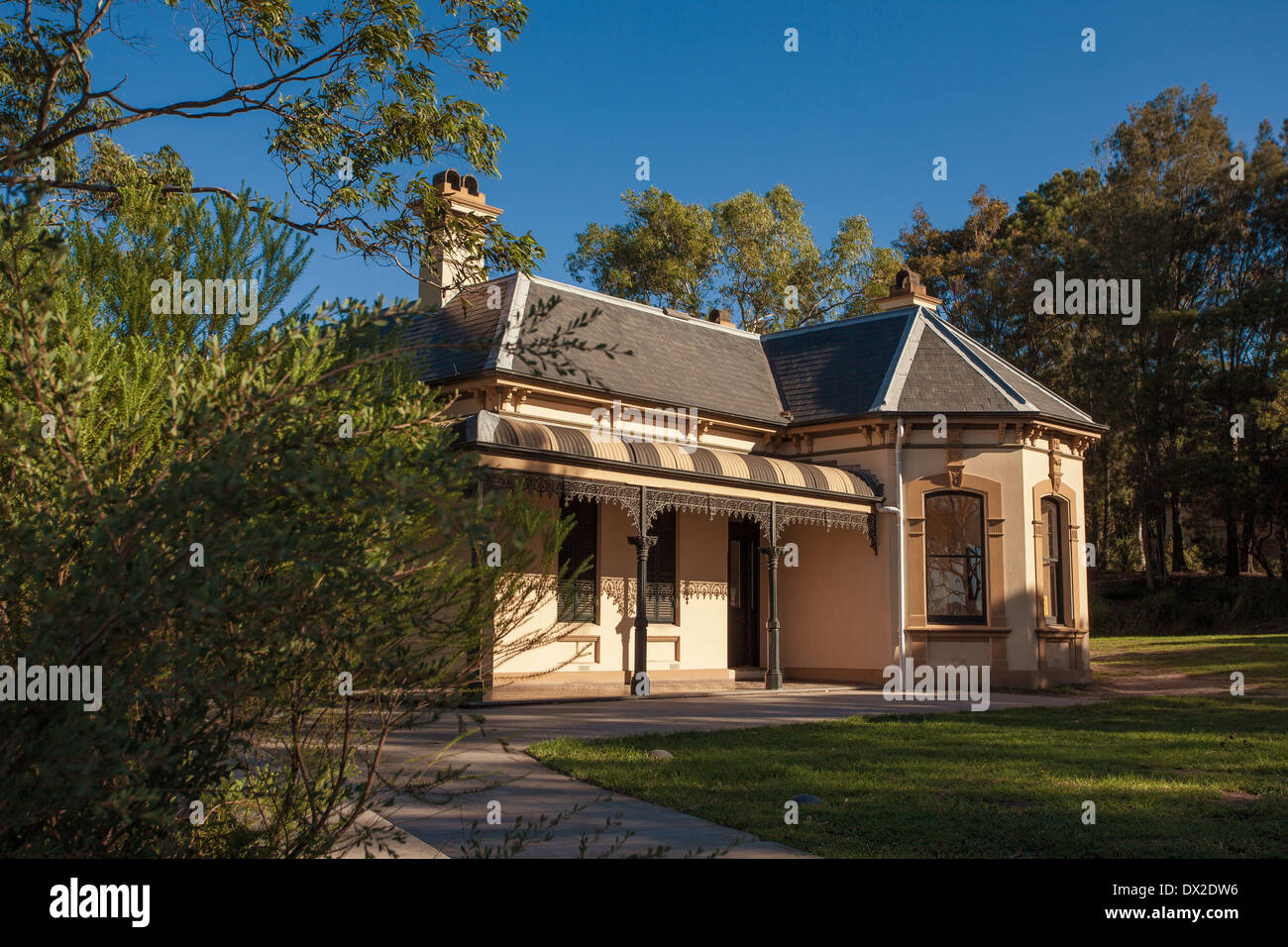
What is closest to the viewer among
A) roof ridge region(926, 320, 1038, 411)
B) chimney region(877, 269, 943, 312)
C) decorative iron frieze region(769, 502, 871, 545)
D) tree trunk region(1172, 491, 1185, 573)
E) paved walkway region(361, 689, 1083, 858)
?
paved walkway region(361, 689, 1083, 858)

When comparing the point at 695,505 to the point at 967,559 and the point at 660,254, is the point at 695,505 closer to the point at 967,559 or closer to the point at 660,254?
the point at 967,559

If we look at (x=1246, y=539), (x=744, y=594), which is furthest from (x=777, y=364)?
(x=1246, y=539)

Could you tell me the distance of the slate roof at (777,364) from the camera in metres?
17.6

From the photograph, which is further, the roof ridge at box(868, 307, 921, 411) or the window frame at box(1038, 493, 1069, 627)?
the window frame at box(1038, 493, 1069, 627)

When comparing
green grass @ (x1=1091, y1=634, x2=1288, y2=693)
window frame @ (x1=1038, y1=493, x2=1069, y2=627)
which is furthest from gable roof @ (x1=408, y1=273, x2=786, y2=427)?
green grass @ (x1=1091, y1=634, x2=1288, y2=693)

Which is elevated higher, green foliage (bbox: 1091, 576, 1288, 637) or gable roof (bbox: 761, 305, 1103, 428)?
gable roof (bbox: 761, 305, 1103, 428)

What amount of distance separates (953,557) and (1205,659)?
7207mm

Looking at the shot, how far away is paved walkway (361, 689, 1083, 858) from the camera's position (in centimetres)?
557

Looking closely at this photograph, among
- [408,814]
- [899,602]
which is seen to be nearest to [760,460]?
[899,602]

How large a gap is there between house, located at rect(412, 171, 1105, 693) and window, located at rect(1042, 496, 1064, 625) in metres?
0.04

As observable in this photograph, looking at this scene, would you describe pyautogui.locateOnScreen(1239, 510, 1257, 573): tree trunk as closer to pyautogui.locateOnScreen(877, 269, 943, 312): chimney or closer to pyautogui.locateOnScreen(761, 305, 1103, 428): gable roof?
pyautogui.locateOnScreen(761, 305, 1103, 428): gable roof

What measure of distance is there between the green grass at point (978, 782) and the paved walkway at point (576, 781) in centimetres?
32

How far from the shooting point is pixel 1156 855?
5.63 metres
